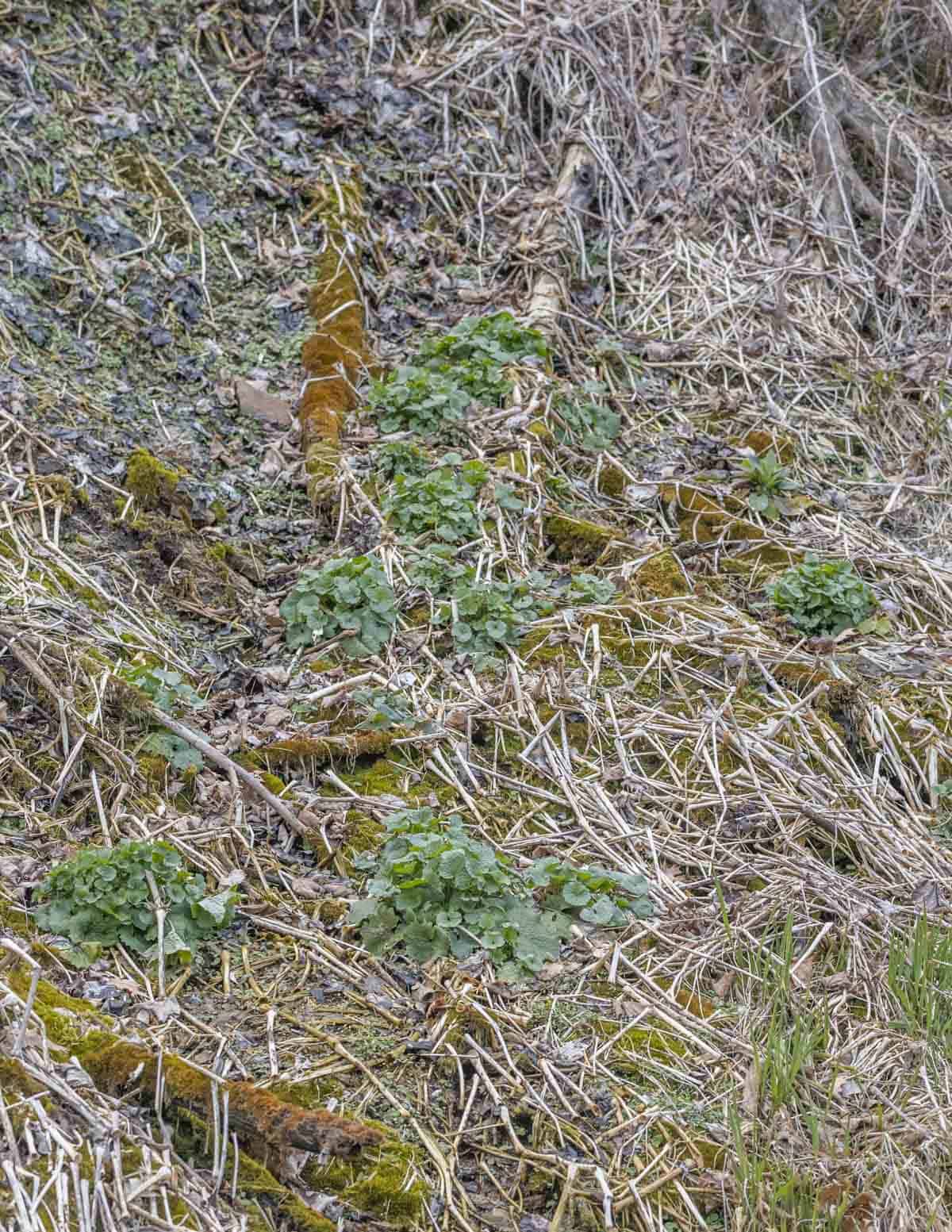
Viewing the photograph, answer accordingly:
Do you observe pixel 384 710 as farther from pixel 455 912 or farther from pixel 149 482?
pixel 149 482

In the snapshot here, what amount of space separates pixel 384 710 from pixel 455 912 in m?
0.90

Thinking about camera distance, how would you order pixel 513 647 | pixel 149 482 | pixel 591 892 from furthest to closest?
pixel 149 482 → pixel 513 647 → pixel 591 892

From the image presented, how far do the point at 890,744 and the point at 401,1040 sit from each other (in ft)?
6.47

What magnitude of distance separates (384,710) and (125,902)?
3.66 ft

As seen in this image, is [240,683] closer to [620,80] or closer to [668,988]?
[668,988]

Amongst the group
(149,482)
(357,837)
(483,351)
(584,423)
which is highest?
(483,351)

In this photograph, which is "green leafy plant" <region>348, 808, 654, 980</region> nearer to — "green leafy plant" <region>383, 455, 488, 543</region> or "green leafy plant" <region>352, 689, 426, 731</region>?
"green leafy plant" <region>352, 689, 426, 731</region>

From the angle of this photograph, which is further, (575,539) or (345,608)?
(575,539)

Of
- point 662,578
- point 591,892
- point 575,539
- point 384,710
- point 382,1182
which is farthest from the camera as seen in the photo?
point 575,539

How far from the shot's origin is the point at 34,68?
5.65 m

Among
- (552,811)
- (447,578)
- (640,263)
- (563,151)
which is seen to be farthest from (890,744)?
(563,151)

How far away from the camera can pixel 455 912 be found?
3240 millimetres

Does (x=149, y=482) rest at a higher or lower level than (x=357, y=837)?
higher

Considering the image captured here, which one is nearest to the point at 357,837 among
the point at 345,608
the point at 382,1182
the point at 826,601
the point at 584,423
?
the point at 345,608
